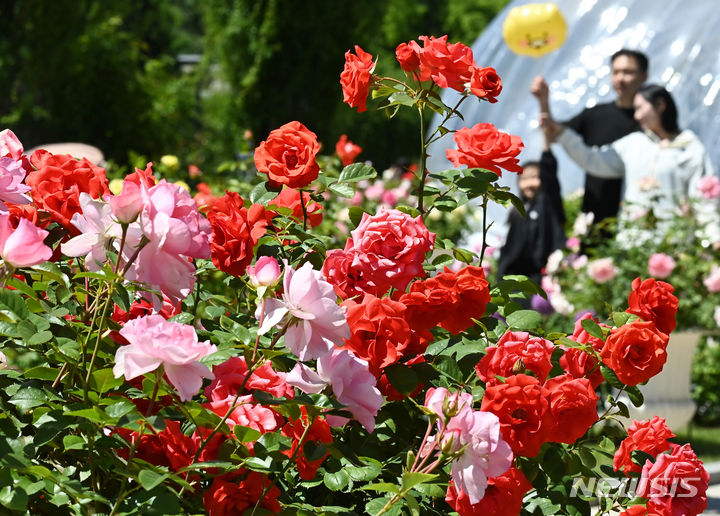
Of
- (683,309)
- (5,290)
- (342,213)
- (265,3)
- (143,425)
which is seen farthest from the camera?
(265,3)

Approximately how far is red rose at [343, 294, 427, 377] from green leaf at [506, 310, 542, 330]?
1.08 ft

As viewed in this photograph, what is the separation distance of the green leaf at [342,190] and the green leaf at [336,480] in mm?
568

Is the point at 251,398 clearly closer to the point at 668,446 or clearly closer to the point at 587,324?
the point at 587,324

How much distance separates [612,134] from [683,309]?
10.4 ft

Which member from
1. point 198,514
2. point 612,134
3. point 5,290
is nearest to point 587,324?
point 198,514

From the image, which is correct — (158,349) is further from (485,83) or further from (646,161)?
(646,161)

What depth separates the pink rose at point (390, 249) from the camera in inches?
57.1

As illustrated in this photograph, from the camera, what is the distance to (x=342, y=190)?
1800 mm

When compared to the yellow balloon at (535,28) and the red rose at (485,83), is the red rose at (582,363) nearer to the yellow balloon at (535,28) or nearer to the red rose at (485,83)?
the red rose at (485,83)

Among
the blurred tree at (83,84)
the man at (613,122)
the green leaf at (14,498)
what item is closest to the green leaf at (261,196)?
the green leaf at (14,498)

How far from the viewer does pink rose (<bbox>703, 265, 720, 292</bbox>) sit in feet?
18.6

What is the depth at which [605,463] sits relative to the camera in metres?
1.63

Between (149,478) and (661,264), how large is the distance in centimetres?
485

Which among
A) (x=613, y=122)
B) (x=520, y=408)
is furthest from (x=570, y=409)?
(x=613, y=122)
